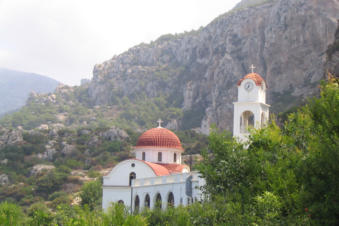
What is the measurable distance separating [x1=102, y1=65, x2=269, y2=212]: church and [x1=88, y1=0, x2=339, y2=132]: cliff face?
147 ft

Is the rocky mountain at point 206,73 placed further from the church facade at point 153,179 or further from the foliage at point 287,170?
the foliage at point 287,170

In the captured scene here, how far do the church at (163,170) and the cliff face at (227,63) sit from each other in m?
44.8

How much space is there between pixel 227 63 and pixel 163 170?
299 feet

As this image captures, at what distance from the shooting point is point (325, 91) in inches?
989

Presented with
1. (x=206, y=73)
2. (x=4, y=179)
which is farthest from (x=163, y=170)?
(x=206, y=73)

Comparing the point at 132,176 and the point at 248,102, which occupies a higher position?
the point at 248,102

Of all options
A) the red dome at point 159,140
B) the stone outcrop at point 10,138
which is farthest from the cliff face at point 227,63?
the stone outcrop at point 10,138

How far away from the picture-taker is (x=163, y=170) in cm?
5353

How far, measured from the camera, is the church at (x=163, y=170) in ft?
148

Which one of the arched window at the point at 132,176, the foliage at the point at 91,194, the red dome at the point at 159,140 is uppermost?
the red dome at the point at 159,140

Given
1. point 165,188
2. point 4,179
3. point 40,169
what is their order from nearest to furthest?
point 165,188 < point 4,179 < point 40,169

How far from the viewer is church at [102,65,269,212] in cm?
4519

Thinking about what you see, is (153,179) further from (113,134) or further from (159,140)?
(113,134)

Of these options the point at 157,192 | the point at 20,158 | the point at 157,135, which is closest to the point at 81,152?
the point at 20,158
